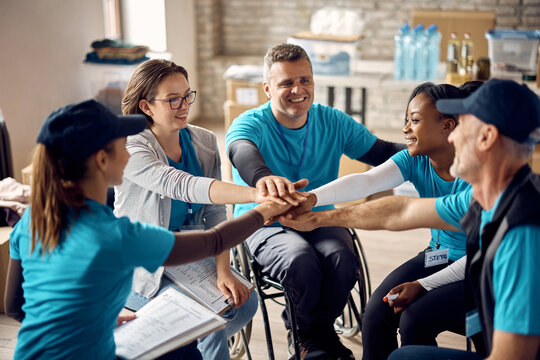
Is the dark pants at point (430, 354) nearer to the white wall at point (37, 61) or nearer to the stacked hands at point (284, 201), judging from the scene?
the stacked hands at point (284, 201)

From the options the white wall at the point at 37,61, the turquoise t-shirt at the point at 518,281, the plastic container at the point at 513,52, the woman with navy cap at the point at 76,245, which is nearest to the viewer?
the turquoise t-shirt at the point at 518,281

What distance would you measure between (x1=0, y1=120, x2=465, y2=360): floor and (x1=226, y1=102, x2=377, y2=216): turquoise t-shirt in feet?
2.12

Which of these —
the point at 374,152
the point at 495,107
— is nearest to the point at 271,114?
the point at 374,152

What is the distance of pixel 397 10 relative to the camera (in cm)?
625

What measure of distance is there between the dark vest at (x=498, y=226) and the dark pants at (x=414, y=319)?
0.46 m

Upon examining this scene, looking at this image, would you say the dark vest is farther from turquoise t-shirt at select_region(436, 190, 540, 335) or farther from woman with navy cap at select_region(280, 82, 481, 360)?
woman with navy cap at select_region(280, 82, 481, 360)

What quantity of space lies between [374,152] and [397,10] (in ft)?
14.1

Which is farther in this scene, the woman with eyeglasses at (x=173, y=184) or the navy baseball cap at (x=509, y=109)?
the woman with eyeglasses at (x=173, y=184)

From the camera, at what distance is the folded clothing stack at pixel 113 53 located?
4.54m

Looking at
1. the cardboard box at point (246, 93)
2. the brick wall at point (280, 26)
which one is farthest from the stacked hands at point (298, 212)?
the brick wall at point (280, 26)

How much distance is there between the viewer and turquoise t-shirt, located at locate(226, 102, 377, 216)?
2312 millimetres

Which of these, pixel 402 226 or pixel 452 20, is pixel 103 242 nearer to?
pixel 402 226

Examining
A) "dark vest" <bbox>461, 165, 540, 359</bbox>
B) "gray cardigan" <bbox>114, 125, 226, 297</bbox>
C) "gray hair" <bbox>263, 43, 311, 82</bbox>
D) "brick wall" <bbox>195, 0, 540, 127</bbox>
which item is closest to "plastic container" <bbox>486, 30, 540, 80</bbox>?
"brick wall" <bbox>195, 0, 540, 127</bbox>

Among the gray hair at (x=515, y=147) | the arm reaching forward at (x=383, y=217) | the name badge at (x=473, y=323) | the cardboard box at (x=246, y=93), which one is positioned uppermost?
the gray hair at (x=515, y=147)
